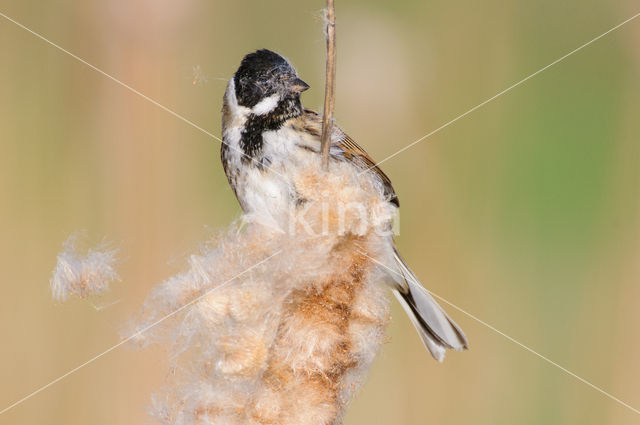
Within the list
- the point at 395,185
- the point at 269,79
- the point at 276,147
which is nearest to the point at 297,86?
the point at 269,79

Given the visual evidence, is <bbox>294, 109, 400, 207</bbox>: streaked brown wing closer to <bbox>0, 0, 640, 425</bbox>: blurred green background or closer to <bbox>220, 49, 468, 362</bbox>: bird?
<bbox>220, 49, 468, 362</bbox>: bird

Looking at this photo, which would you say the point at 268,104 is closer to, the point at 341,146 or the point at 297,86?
the point at 297,86

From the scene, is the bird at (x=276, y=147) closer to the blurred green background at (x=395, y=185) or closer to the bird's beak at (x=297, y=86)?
the bird's beak at (x=297, y=86)

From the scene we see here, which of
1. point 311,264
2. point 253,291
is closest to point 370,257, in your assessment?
point 311,264

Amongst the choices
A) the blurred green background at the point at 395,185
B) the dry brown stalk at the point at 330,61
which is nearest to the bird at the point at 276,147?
the blurred green background at the point at 395,185

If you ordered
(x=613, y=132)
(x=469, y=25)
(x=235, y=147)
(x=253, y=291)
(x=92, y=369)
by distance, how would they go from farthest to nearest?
(x=469, y=25), (x=613, y=132), (x=92, y=369), (x=235, y=147), (x=253, y=291)

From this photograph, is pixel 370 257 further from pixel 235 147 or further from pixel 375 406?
pixel 375 406

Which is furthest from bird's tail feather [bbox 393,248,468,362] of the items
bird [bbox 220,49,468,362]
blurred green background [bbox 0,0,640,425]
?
blurred green background [bbox 0,0,640,425]
